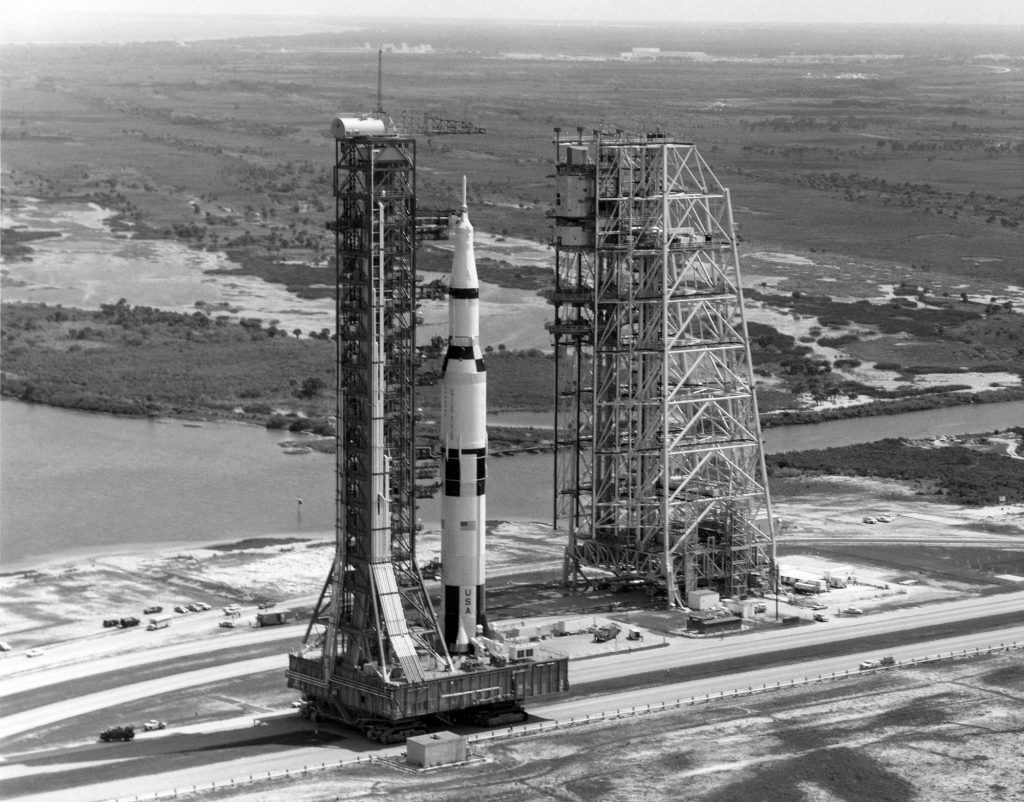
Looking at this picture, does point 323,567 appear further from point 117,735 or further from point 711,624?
point 117,735

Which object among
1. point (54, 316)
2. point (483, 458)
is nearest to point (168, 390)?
point (54, 316)

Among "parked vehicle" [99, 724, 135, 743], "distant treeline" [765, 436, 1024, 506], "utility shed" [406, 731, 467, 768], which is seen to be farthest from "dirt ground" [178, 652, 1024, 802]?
"distant treeline" [765, 436, 1024, 506]

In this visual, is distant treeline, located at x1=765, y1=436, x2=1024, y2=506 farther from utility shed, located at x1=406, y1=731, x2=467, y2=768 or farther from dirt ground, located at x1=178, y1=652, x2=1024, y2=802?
utility shed, located at x1=406, y1=731, x2=467, y2=768

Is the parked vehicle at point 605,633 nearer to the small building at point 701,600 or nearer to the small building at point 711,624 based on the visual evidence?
the small building at point 711,624

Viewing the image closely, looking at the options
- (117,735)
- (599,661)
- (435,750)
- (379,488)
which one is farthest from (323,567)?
(435,750)

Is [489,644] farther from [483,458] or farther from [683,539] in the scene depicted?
[683,539]
